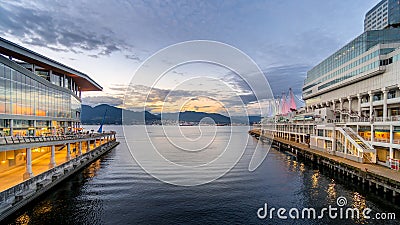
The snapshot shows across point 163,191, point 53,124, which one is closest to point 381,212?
point 163,191

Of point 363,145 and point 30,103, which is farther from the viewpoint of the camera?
point 30,103

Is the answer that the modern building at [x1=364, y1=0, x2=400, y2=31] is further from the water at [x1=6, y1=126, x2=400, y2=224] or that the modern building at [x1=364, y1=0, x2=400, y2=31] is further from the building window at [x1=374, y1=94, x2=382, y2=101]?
the water at [x1=6, y1=126, x2=400, y2=224]

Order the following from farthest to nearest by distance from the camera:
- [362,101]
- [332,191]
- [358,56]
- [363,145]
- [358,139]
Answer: [362,101], [358,56], [358,139], [363,145], [332,191]

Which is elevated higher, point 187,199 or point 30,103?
point 30,103

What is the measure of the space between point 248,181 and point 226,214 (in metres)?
13.9

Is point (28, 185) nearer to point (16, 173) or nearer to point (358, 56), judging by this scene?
point (16, 173)

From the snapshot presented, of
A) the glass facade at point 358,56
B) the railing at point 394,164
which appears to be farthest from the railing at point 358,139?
the glass facade at point 358,56

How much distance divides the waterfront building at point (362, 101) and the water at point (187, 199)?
9.25 metres

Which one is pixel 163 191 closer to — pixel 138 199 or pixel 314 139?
pixel 138 199

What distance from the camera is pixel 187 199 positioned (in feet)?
96.4

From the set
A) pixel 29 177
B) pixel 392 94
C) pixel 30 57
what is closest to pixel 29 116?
pixel 30 57

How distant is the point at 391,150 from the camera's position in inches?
1469

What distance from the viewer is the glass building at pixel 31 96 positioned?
36.8 metres

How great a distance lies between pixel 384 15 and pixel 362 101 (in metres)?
Result: 151
